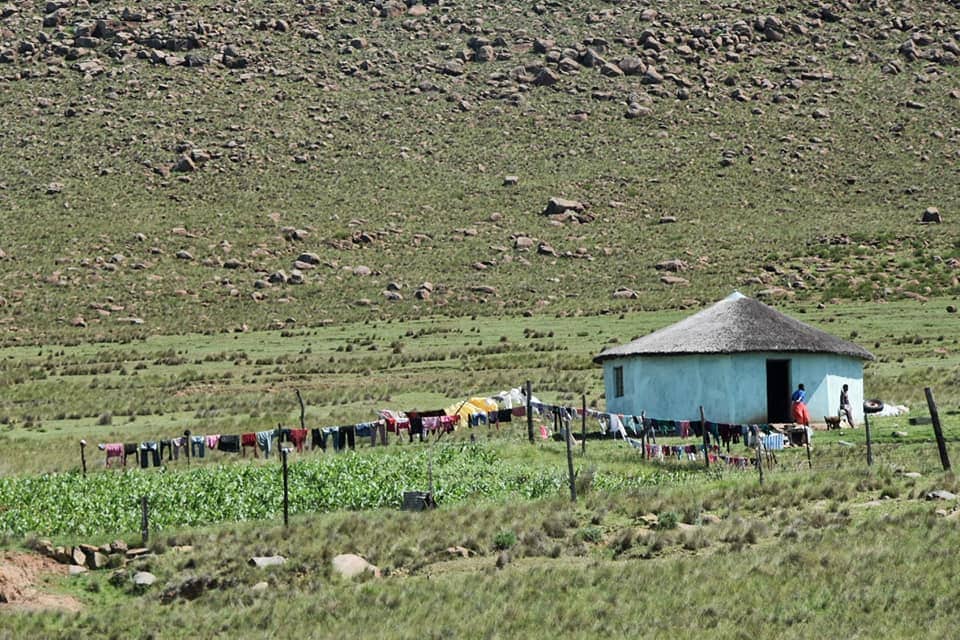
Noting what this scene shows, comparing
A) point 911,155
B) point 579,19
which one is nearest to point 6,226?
point 579,19

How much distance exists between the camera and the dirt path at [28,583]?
67.0ft

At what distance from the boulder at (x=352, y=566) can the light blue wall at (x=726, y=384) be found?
15794 mm

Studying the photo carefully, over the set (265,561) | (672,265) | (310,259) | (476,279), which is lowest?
(265,561)

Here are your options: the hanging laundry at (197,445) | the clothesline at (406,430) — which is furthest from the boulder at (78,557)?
the hanging laundry at (197,445)

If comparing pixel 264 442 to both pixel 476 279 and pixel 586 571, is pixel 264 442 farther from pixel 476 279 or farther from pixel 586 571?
pixel 476 279

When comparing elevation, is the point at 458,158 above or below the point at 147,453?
above

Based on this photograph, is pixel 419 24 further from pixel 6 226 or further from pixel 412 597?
pixel 412 597

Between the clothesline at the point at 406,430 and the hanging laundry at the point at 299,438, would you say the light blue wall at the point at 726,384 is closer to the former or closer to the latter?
the clothesline at the point at 406,430

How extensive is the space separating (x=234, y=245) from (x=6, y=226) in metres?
11.7

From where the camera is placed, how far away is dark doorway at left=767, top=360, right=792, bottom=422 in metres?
36.9

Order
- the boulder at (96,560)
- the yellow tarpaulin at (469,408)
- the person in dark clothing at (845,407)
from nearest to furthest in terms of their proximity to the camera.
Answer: the boulder at (96,560) < the person in dark clothing at (845,407) < the yellow tarpaulin at (469,408)

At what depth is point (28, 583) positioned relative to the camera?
21.2 meters

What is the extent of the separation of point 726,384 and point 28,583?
19.1 meters

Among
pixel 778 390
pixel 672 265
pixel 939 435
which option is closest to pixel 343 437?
pixel 778 390
